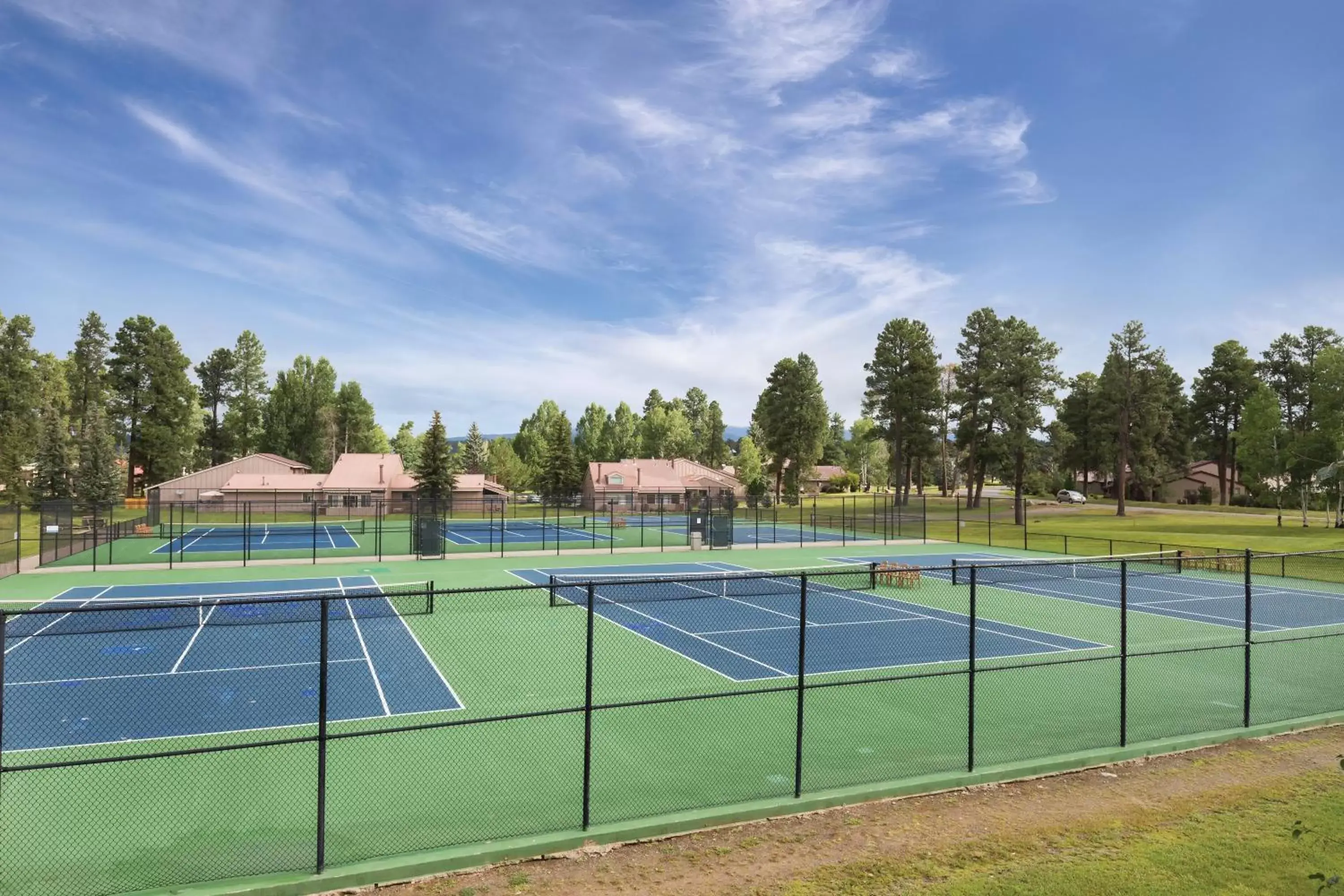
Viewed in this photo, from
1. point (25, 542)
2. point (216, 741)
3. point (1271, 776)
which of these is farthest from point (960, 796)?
point (25, 542)

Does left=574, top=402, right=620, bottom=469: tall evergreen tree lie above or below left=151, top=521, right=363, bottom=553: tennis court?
above

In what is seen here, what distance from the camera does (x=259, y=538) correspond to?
48094 mm

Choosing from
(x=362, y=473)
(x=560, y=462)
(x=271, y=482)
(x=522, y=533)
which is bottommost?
(x=522, y=533)

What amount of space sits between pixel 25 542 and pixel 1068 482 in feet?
361

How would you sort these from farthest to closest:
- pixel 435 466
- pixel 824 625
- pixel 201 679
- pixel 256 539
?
pixel 435 466, pixel 256 539, pixel 824 625, pixel 201 679

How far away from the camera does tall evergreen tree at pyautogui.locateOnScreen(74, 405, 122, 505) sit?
226ft

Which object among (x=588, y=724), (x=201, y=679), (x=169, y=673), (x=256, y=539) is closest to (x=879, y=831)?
(x=588, y=724)

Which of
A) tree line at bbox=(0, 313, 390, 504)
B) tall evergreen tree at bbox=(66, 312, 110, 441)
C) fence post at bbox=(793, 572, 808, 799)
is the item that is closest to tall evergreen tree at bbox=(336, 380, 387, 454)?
tree line at bbox=(0, 313, 390, 504)

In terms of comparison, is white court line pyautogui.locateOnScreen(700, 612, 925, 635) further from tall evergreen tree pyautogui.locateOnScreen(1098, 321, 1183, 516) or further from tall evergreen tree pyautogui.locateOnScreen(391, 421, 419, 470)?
tall evergreen tree pyautogui.locateOnScreen(391, 421, 419, 470)

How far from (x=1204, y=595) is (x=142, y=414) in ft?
288

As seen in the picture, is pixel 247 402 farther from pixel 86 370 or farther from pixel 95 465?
pixel 95 465

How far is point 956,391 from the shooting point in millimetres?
78438

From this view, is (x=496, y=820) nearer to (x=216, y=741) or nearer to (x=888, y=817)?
(x=888, y=817)

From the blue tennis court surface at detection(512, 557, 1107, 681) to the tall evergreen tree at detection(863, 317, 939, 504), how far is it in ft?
191
